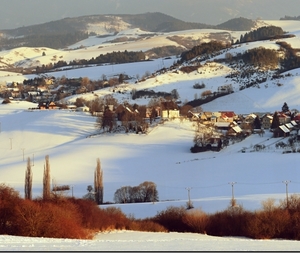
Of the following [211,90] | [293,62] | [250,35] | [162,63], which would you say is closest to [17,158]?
[211,90]

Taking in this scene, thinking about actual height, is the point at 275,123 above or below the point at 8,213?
above

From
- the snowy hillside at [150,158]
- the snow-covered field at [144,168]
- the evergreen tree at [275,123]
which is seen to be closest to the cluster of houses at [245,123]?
the evergreen tree at [275,123]

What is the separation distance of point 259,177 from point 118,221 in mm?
10868

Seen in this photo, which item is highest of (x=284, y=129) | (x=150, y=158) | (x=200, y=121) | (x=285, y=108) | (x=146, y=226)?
(x=285, y=108)

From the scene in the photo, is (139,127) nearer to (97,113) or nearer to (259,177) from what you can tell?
(97,113)

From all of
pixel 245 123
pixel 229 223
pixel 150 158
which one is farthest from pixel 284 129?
pixel 229 223

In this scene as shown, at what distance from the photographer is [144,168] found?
3378cm

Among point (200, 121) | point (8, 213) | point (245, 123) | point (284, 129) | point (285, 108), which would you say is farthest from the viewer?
point (285, 108)

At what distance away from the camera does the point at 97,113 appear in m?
49.5

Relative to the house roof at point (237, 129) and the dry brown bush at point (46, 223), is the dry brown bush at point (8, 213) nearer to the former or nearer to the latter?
the dry brown bush at point (46, 223)

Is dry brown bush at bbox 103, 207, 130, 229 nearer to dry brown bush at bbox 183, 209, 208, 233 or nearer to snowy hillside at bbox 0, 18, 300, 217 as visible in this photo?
dry brown bush at bbox 183, 209, 208, 233

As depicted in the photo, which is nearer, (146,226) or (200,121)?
(146,226)

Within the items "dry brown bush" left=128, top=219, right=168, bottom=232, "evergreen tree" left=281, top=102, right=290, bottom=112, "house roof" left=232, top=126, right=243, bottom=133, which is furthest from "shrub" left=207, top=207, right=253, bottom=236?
"evergreen tree" left=281, top=102, right=290, bottom=112

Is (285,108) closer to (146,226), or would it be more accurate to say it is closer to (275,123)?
(275,123)
